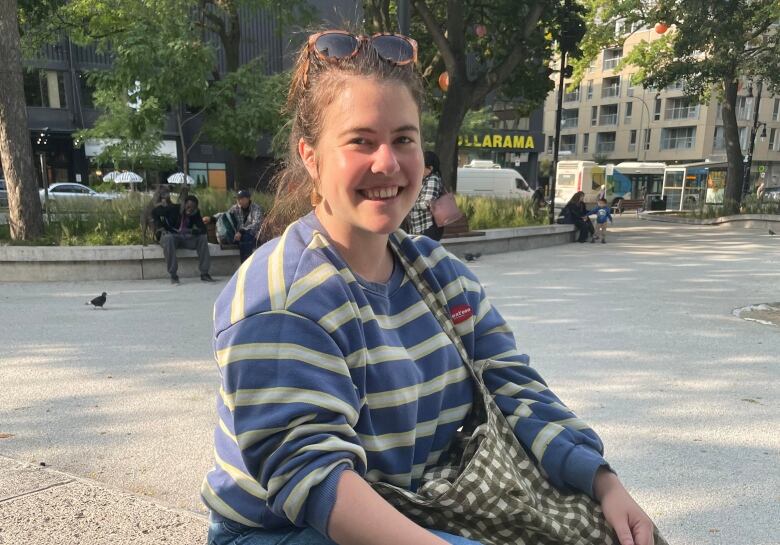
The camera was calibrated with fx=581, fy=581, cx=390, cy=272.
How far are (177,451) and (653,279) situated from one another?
786cm

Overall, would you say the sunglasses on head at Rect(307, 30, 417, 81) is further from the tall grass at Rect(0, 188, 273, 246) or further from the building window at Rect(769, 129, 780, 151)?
the building window at Rect(769, 129, 780, 151)

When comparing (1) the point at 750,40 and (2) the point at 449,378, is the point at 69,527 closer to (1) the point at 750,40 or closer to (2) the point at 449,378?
(2) the point at 449,378

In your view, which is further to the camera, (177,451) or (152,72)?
(152,72)

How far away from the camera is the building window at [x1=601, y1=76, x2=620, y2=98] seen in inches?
2215

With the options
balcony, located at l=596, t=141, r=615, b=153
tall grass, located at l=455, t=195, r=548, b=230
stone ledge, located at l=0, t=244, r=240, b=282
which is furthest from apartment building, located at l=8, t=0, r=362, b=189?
balcony, located at l=596, t=141, r=615, b=153

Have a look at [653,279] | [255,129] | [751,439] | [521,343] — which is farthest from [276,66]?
[751,439]

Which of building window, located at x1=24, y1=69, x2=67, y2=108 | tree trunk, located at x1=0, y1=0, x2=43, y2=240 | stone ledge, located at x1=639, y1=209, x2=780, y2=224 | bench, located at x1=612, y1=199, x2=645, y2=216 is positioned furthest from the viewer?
bench, located at x1=612, y1=199, x2=645, y2=216

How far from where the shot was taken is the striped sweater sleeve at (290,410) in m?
1.08

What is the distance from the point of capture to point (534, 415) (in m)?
1.56

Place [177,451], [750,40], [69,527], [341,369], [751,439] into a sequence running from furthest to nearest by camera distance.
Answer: [750,40]
[751,439]
[177,451]
[69,527]
[341,369]

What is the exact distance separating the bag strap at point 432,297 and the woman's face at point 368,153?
0.60 ft

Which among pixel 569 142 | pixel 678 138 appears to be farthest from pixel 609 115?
pixel 678 138

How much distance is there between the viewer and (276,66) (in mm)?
27922

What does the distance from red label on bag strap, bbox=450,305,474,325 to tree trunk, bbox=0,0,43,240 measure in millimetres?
9354
